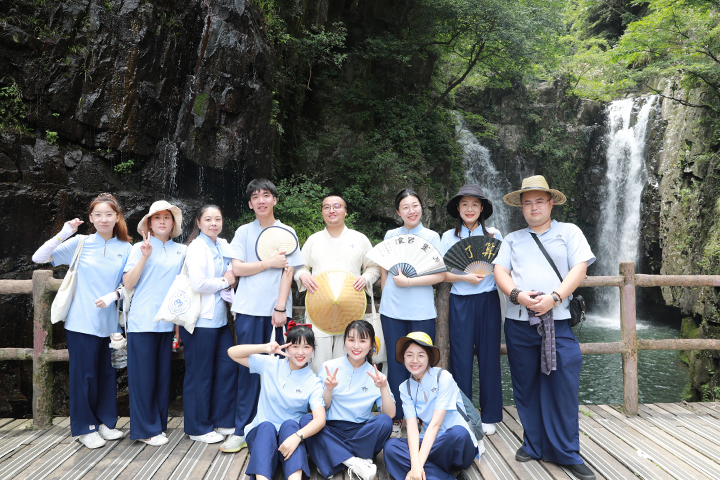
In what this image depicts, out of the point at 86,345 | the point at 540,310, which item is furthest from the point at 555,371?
the point at 86,345

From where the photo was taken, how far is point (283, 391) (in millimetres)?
3166

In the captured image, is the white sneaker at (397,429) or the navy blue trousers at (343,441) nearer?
the navy blue trousers at (343,441)

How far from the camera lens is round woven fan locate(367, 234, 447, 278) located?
11.6 feet

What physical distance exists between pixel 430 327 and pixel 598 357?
33.9 feet

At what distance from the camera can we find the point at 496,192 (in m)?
18.8

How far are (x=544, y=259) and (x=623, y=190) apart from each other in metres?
16.4

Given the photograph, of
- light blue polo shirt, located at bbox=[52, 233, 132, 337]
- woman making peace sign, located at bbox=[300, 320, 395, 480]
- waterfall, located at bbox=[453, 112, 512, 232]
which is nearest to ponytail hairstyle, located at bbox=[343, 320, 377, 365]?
woman making peace sign, located at bbox=[300, 320, 395, 480]

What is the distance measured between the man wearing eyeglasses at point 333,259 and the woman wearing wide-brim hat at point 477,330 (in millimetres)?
708

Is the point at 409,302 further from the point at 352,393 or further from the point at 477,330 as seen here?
the point at 352,393

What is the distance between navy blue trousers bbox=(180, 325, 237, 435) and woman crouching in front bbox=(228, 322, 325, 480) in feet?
1.45

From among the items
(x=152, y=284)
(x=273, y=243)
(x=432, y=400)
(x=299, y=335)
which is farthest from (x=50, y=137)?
(x=432, y=400)

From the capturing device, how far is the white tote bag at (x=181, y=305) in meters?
3.40

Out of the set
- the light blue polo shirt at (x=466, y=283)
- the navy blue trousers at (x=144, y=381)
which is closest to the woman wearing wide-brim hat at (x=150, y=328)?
the navy blue trousers at (x=144, y=381)

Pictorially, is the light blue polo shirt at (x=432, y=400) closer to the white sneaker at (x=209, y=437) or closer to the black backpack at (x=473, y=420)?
the black backpack at (x=473, y=420)
